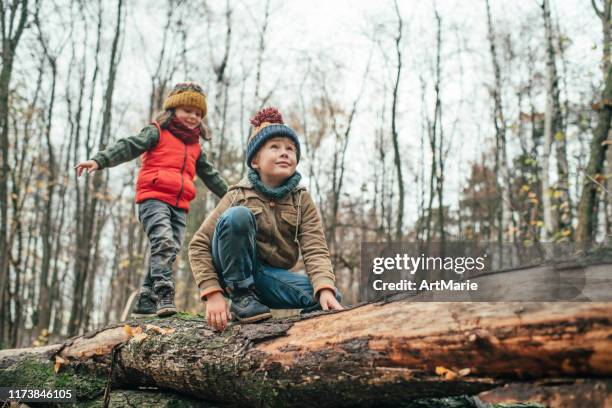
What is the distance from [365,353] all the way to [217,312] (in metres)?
0.97

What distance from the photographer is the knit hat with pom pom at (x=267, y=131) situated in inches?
115

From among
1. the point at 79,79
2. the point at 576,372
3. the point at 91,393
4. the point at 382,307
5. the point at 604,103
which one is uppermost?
the point at 79,79

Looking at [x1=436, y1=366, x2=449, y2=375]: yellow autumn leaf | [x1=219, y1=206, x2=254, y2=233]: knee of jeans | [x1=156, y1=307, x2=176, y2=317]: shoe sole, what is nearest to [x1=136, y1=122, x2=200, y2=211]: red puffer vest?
[x1=156, y1=307, x2=176, y2=317]: shoe sole

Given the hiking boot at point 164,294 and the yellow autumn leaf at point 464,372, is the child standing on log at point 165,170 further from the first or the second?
the yellow autumn leaf at point 464,372

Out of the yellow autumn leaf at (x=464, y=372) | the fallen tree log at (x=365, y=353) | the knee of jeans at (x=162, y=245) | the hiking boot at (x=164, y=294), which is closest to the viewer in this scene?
the fallen tree log at (x=365, y=353)

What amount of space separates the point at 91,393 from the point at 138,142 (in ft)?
6.70

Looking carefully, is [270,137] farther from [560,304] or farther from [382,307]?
[560,304]

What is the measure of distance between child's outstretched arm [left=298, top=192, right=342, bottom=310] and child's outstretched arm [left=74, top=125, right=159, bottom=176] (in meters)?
1.75

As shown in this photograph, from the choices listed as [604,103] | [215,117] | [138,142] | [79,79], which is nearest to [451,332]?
[138,142]

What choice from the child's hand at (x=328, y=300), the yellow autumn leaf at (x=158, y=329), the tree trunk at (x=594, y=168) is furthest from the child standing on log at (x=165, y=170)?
the tree trunk at (x=594, y=168)

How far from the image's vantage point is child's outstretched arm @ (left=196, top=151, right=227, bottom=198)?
438 centimetres

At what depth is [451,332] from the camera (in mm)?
1609

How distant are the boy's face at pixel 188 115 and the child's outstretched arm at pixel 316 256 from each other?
1706mm

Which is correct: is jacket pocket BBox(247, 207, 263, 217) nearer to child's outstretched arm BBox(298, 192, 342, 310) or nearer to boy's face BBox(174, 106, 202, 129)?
child's outstretched arm BBox(298, 192, 342, 310)
